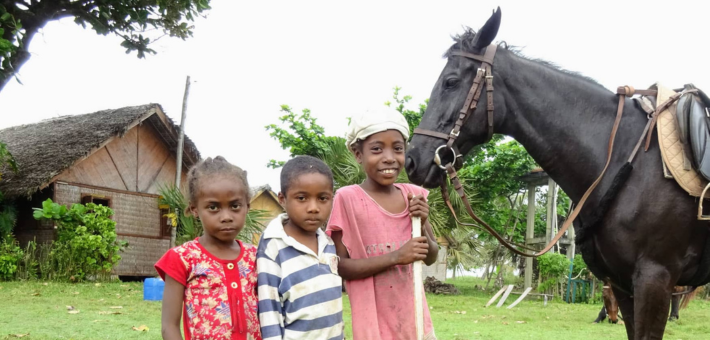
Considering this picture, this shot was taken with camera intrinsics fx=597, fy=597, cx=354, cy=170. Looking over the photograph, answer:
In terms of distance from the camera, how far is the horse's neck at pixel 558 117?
3400 mm

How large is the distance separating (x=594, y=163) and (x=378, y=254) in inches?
60.9

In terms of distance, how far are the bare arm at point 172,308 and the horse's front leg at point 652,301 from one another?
2.20 metres

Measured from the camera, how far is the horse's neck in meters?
3.40

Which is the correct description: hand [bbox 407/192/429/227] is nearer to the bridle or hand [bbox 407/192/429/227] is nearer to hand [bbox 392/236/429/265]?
hand [bbox 392/236/429/265]

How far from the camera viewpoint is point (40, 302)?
9.30 metres

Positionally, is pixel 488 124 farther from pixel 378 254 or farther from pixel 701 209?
pixel 378 254

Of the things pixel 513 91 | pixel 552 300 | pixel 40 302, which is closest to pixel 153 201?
pixel 40 302

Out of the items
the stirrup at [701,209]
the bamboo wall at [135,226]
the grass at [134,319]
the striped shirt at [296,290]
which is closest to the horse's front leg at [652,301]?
the stirrup at [701,209]

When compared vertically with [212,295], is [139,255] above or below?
above

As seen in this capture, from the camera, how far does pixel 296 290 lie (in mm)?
2311

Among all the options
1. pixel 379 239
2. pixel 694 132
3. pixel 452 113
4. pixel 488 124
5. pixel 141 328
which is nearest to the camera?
pixel 379 239

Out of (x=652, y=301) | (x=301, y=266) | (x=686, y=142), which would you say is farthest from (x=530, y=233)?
(x=301, y=266)

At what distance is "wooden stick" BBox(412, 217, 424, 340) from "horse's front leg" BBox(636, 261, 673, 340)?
1.31 meters

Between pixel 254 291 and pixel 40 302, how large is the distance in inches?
328
